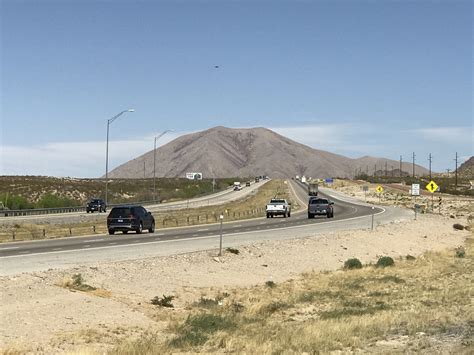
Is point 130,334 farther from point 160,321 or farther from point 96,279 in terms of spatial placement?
point 96,279

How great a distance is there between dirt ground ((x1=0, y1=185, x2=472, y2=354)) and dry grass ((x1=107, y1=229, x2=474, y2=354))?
39.9 inches

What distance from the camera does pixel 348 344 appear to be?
49.9 ft

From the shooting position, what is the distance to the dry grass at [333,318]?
1498 centimetres

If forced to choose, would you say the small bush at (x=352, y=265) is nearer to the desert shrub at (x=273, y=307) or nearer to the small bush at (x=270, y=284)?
the small bush at (x=270, y=284)

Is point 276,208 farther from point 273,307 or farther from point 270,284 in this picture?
point 273,307

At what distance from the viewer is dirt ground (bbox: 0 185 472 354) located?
51.6 feet

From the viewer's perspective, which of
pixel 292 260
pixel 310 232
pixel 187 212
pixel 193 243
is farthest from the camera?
pixel 187 212

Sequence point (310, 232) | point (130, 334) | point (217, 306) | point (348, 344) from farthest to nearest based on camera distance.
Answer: point (310, 232) < point (217, 306) < point (130, 334) < point (348, 344)

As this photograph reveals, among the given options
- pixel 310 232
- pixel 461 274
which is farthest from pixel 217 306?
pixel 310 232

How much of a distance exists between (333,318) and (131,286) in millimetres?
7134

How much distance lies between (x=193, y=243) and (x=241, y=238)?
4799 mm

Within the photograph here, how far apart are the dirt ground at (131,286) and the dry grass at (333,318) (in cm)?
101

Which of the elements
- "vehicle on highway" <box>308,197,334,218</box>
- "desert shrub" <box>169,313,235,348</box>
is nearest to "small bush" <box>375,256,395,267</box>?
"desert shrub" <box>169,313,235,348</box>

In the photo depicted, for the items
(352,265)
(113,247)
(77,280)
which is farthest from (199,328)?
(352,265)
